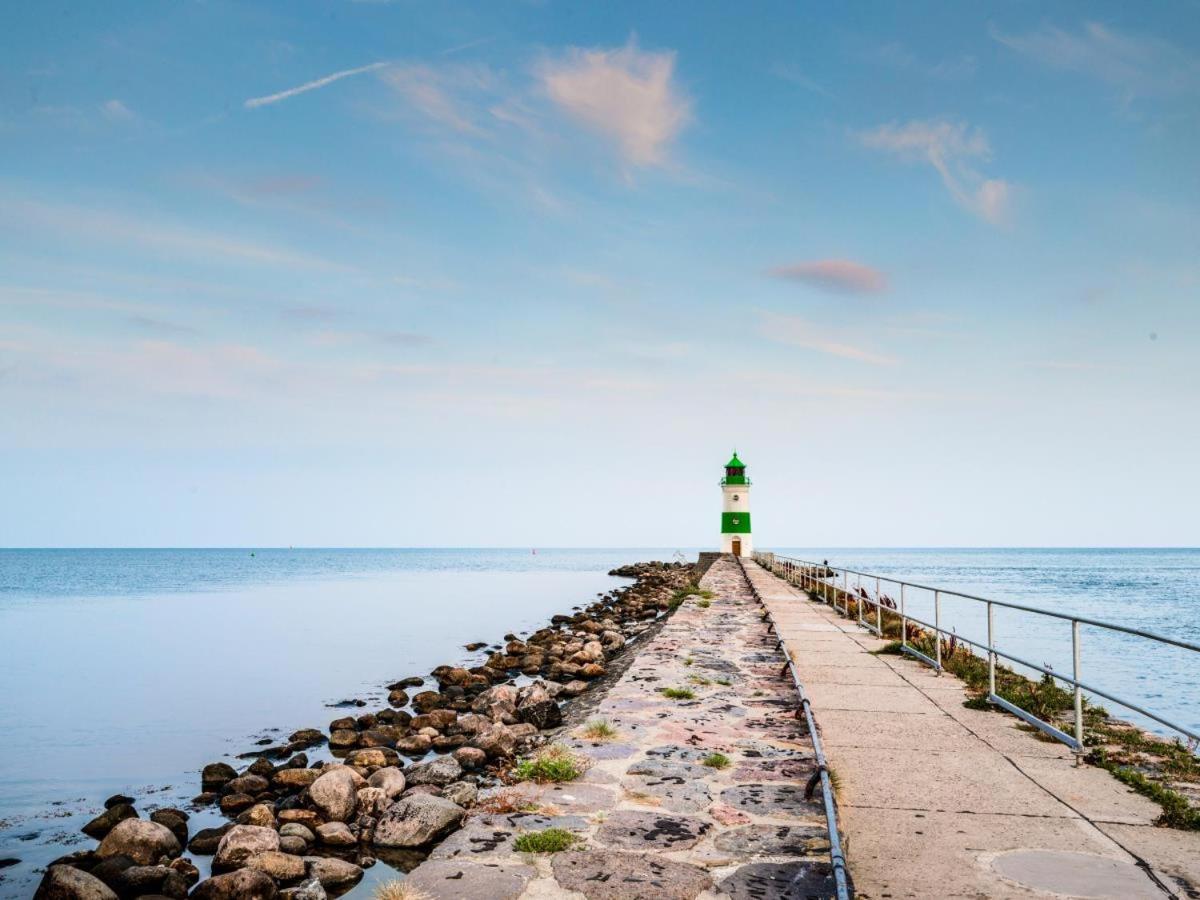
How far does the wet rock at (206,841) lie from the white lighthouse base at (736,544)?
47.2 metres

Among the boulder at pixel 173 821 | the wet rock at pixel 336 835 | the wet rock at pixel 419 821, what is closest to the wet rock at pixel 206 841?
the boulder at pixel 173 821

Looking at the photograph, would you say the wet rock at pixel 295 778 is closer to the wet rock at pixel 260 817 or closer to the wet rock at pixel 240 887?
the wet rock at pixel 260 817

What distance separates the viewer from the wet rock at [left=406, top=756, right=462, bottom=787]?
8.63 m

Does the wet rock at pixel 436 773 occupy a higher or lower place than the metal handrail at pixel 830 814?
lower

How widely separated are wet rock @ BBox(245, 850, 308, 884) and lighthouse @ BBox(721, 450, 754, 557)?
1827 inches

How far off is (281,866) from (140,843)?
1592 mm

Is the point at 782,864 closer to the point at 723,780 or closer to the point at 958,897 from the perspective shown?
the point at 958,897

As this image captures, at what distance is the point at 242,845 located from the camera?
6781 millimetres

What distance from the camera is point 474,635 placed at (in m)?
28.9

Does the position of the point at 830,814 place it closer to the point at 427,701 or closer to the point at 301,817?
the point at 301,817

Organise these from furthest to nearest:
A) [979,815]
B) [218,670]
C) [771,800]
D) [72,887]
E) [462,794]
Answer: [218,670] → [462,794] → [72,887] → [771,800] → [979,815]

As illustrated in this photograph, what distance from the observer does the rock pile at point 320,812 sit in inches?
253

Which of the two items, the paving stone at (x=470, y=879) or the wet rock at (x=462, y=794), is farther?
the wet rock at (x=462, y=794)

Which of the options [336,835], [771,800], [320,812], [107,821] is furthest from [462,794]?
[107,821]
